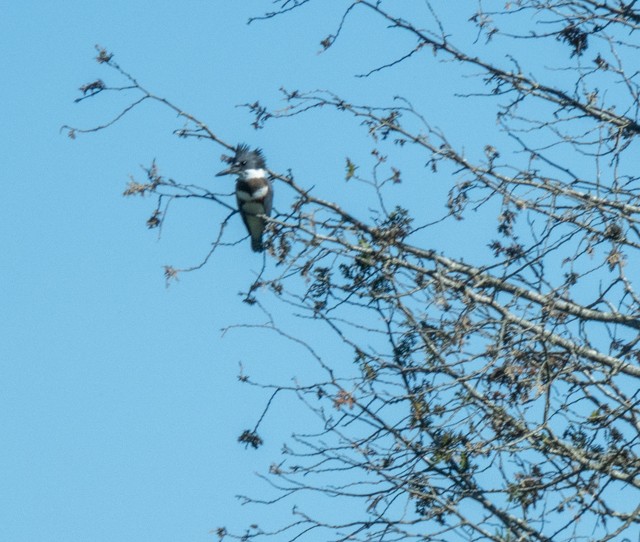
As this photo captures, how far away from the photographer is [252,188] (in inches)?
289

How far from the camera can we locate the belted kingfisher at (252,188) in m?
7.28

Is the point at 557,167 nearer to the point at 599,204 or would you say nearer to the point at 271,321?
the point at 599,204

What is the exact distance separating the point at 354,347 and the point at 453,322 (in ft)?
1.35

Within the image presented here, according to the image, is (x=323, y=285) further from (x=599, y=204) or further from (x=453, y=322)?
(x=599, y=204)

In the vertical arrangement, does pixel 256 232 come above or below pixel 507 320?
above

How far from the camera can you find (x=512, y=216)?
Answer: 5273mm

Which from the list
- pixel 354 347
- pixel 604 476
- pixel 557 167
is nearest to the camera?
pixel 604 476

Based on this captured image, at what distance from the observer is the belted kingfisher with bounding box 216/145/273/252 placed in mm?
7277

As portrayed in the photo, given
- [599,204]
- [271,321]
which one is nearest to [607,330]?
[599,204]

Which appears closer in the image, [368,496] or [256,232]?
[368,496]

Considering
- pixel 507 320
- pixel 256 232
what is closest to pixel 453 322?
pixel 507 320

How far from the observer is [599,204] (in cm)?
499

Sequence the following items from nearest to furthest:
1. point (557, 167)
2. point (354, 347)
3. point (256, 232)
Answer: point (354, 347), point (557, 167), point (256, 232)

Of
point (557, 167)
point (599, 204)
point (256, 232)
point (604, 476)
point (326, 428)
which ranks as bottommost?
point (604, 476)
